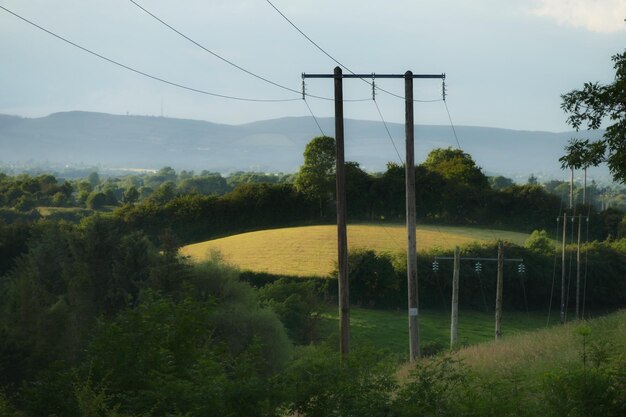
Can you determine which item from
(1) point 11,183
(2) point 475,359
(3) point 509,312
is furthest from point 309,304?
(1) point 11,183

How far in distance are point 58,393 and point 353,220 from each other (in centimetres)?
7035

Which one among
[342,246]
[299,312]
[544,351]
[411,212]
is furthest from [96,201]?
[342,246]

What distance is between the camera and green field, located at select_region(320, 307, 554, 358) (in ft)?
179

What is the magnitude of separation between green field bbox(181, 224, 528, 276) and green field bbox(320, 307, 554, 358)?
24.0ft

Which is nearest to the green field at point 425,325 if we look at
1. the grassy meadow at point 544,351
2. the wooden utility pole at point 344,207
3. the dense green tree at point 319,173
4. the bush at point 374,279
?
the bush at point 374,279

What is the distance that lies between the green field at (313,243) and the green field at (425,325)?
7.32m

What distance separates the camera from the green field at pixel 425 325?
54.5 meters

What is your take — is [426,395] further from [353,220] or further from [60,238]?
[353,220]

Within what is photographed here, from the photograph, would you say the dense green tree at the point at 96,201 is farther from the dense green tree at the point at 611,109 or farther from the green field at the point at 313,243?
the dense green tree at the point at 611,109

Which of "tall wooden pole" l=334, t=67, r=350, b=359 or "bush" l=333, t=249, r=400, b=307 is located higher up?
"tall wooden pole" l=334, t=67, r=350, b=359

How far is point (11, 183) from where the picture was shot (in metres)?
114

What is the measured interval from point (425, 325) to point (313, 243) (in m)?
19.9

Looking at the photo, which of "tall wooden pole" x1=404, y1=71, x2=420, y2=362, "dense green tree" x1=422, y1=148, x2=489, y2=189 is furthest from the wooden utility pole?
"dense green tree" x1=422, y1=148, x2=489, y2=189

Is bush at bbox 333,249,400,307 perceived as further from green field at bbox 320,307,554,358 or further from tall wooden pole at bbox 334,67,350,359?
tall wooden pole at bbox 334,67,350,359
